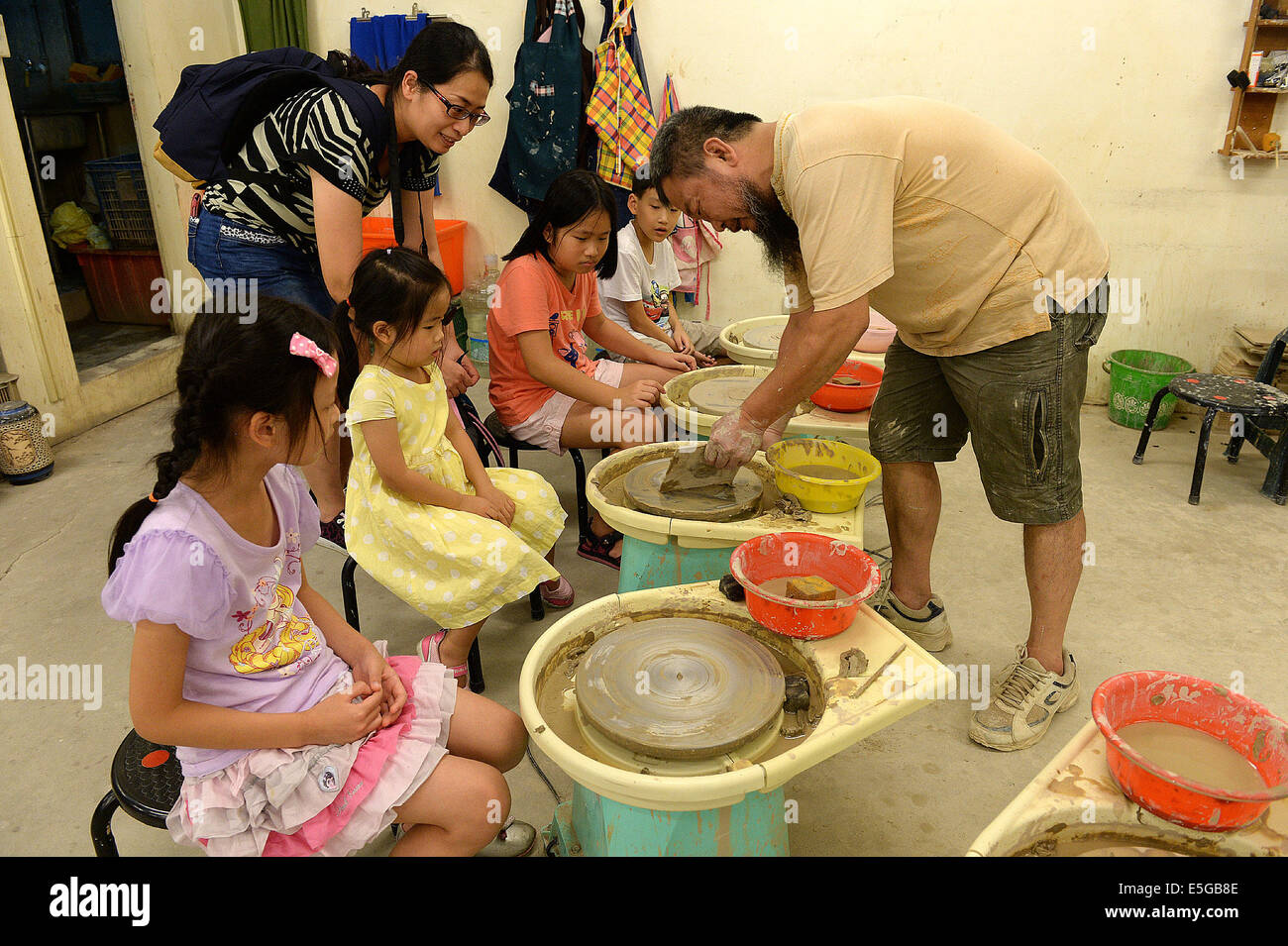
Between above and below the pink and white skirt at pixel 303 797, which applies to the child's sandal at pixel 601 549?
below

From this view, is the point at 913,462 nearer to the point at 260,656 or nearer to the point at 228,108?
the point at 260,656

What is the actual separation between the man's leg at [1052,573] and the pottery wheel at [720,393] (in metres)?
1.02

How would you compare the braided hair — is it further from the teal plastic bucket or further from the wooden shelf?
the wooden shelf

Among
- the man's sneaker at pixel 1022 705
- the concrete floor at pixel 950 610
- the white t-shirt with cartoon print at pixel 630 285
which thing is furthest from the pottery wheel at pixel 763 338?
the man's sneaker at pixel 1022 705

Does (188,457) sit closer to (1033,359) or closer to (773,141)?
(773,141)

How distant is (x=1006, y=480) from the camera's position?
224 centimetres

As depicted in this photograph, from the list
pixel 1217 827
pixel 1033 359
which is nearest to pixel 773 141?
pixel 1033 359

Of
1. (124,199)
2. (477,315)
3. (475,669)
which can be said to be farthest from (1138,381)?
(124,199)

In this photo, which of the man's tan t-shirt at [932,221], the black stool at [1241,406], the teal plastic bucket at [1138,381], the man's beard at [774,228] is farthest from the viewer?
the teal plastic bucket at [1138,381]

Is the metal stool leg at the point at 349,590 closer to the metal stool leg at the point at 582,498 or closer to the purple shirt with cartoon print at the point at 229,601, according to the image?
the purple shirt with cartoon print at the point at 229,601

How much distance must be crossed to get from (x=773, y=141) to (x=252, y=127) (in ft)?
5.01

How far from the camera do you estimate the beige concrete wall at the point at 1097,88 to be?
4207mm

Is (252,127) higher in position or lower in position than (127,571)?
higher

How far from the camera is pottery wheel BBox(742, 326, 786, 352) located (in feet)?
11.8
